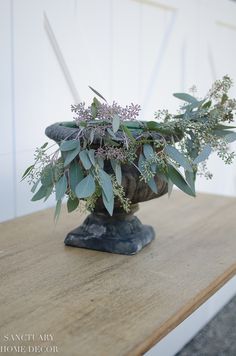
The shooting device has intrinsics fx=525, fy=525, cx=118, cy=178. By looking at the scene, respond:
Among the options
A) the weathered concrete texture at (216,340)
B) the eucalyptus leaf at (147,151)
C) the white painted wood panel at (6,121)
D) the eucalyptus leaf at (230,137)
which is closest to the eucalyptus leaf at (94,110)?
the eucalyptus leaf at (147,151)

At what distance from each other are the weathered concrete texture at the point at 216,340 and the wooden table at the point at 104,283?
0.40m

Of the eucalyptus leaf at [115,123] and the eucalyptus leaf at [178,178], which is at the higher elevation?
the eucalyptus leaf at [115,123]

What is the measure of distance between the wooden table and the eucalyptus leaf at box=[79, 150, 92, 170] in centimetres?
18

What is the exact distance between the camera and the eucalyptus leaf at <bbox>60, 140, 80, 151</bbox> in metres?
0.87

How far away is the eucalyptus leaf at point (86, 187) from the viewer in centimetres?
84

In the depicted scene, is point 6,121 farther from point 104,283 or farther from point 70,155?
point 104,283

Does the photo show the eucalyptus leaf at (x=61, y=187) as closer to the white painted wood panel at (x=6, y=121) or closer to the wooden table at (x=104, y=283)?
the wooden table at (x=104, y=283)

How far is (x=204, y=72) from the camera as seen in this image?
223 cm

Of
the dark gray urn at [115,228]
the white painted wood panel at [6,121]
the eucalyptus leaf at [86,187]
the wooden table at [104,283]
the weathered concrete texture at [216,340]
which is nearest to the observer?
the wooden table at [104,283]

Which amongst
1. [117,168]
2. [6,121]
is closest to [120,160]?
[117,168]

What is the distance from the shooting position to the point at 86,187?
0.85m

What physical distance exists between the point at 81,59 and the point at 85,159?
733 mm

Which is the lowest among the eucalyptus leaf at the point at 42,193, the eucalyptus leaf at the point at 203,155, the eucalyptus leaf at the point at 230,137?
the eucalyptus leaf at the point at 42,193

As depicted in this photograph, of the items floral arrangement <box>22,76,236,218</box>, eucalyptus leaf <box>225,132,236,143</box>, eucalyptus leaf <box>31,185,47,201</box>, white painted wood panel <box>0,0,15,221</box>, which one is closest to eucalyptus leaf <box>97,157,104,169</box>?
floral arrangement <box>22,76,236,218</box>
